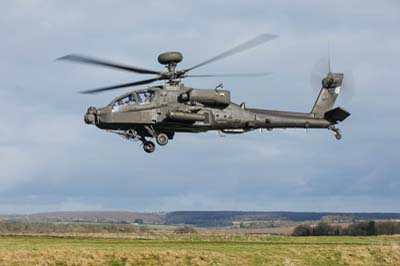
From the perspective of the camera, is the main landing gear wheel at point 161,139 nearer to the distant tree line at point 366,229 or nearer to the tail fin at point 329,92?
the tail fin at point 329,92

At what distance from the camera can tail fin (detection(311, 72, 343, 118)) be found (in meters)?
52.9

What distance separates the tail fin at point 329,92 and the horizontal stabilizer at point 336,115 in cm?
99

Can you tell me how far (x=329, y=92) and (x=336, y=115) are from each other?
3524mm

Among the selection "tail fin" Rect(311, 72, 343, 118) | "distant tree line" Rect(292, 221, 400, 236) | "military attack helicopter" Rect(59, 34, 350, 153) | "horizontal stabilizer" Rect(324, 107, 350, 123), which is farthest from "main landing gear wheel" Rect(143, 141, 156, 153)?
"distant tree line" Rect(292, 221, 400, 236)

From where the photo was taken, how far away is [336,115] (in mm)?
51312

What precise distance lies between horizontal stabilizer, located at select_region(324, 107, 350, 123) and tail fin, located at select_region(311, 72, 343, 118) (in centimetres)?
99

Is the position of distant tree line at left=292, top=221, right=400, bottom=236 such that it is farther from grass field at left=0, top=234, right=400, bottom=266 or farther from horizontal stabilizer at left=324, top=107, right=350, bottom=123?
grass field at left=0, top=234, right=400, bottom=266

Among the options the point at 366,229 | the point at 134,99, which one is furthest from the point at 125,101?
the point at 366,229

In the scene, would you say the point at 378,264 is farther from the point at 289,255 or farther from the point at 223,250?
the point at 223,250

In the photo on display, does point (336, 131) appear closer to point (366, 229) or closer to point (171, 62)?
point (171, 62)

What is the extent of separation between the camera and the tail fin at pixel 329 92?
2084 inches

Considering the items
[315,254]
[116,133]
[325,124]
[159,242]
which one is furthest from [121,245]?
[325,124]

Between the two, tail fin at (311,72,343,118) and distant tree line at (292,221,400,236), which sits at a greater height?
tail fin at (311,72,343,118)

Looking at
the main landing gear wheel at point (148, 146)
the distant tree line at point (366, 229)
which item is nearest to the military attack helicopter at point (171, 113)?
the main landing gear wheel at point (148, 146)
